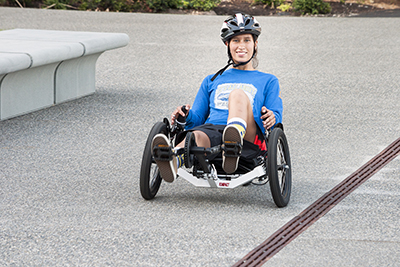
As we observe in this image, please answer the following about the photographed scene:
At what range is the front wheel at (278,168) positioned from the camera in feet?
14.0

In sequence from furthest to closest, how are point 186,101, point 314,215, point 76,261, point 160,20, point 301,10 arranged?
point 301,10, point 160,20, point 186,101, point 314,215, point 76,261

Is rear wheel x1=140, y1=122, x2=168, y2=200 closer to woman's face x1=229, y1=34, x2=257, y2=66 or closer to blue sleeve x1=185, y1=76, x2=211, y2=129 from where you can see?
blue sleeve x1=185, y1=76, x2=211, y2=129

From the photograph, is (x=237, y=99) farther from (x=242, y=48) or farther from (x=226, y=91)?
(x=242, y=48)

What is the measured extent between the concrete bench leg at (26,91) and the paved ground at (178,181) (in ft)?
0.65

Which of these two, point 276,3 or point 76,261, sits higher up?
point 76,261

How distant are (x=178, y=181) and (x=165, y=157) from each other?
3.27ft

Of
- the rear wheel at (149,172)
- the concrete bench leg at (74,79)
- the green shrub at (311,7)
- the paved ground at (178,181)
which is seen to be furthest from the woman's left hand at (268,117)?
the green shrub at (311,7)

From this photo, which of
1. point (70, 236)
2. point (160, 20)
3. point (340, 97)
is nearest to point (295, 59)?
point (340, 97)

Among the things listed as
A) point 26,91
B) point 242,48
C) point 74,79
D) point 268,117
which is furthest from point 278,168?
point 74,79

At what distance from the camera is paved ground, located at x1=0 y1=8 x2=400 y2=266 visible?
12.4 feet

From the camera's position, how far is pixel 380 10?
19109 millimetres

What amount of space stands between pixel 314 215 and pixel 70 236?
1551 mm

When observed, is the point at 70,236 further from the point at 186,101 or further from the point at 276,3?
the point at 276,3

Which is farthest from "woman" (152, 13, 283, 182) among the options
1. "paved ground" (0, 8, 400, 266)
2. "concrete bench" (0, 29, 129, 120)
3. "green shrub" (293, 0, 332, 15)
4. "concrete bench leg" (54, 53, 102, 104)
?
"green shrub" (293, 0, 332, 15)
